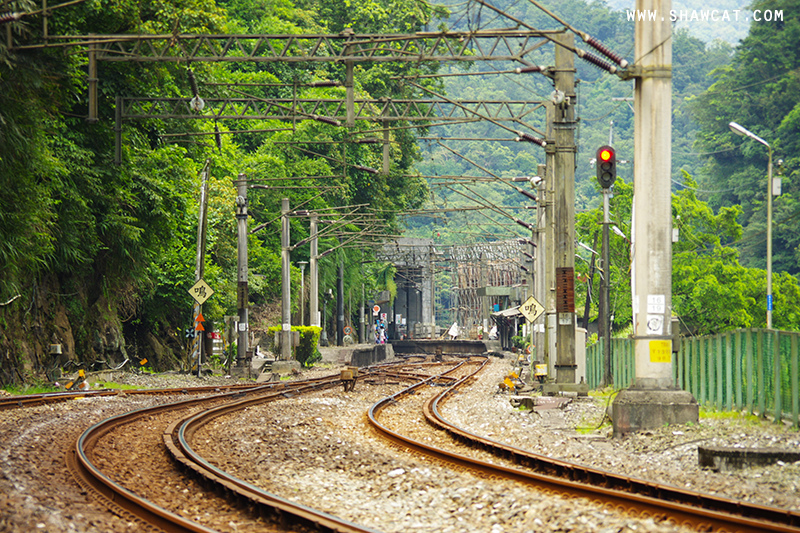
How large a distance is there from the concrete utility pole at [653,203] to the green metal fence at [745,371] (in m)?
0.74

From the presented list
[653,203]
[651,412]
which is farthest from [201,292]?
[651,412]

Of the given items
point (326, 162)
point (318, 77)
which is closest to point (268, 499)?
point (326, 162)

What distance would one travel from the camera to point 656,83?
14.7 metres

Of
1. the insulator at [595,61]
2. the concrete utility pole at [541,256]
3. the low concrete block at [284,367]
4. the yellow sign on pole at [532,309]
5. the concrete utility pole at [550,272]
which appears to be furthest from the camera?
the low concrete block at [284,367]

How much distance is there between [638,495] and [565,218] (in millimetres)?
14812

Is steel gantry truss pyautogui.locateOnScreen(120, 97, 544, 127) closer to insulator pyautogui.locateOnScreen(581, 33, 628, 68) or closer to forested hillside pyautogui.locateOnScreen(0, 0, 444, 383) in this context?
forested hillside pyautogui.locateOnScreen(0, 0, 444, 383)

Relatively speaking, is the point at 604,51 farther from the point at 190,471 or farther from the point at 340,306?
the point at 340,306

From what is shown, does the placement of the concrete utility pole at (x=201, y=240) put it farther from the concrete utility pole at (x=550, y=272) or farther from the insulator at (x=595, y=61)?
the insulator at (x=595, y=61)

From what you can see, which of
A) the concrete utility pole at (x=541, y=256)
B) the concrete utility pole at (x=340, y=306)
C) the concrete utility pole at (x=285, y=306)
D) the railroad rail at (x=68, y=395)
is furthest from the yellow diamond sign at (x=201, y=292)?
the concrete utility pole at (x=340, y=306)

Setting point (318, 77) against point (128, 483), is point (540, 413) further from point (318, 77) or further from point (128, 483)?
point (318, 77)

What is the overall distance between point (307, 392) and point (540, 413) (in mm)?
8549

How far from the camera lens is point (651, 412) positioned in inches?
555

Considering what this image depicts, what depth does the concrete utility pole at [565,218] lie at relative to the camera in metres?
22.8

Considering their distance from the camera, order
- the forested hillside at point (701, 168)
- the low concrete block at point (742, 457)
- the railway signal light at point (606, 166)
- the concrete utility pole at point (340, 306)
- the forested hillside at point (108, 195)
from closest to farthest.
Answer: the low concrete block at point (742, 457), the railway signal light at point (606, 166), the forested hillside at point (108, 195), the forested hillside at point (701, 168), the concrete utility pole at point (340, 306)
